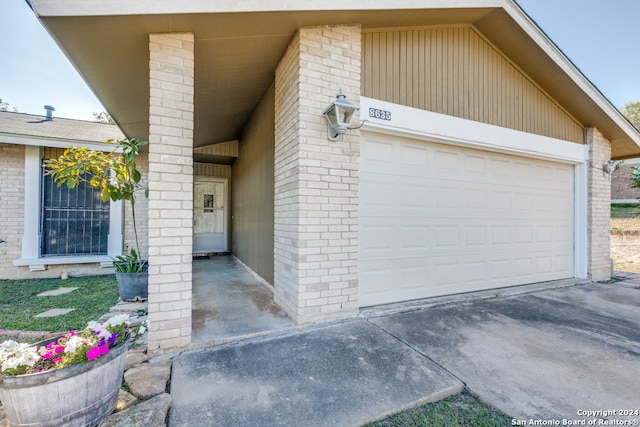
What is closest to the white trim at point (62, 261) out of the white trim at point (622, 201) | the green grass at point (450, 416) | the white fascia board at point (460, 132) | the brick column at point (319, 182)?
the brick column at point (319, 182)

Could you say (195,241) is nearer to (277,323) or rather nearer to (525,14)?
(277,323)

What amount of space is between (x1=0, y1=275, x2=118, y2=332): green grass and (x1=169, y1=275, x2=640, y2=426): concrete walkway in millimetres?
1983

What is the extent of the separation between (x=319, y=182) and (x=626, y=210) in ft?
57.3

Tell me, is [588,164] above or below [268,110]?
below

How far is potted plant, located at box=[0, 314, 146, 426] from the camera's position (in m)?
1.43

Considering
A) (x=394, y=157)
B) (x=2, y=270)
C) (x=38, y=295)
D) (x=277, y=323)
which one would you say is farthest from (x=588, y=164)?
(x=2, y=270)

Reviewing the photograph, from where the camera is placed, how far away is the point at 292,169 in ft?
10.6

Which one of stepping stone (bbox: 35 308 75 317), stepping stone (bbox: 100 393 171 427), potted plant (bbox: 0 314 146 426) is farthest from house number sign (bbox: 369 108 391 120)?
stepping stone (bbox: 35 308 75 317)

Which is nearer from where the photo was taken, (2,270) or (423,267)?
(423,267)

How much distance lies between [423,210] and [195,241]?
21.0 ft

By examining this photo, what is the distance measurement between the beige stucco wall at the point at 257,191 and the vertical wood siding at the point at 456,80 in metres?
1.66

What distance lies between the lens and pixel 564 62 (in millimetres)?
4484

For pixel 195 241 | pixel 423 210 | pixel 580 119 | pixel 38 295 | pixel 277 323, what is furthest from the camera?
pixel 195 241

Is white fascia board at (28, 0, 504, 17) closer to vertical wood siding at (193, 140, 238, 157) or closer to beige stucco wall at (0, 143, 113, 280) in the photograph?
vertical wood siding at (193, 140, 238, 157)
